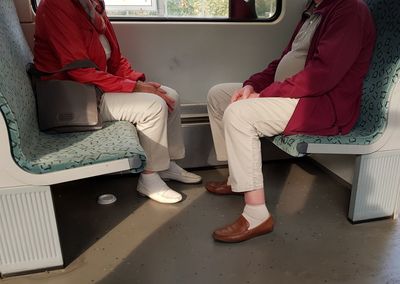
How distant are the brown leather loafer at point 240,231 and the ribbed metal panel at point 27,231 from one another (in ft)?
2.28

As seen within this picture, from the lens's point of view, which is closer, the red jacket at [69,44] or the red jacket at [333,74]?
the red jacket at [333,74]

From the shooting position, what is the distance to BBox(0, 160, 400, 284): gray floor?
1487mm

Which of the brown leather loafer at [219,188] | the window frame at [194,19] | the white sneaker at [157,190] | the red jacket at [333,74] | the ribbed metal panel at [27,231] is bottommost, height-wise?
the brown leather loafer at [219,188]

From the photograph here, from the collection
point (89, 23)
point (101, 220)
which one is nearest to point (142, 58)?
point (89, 23)

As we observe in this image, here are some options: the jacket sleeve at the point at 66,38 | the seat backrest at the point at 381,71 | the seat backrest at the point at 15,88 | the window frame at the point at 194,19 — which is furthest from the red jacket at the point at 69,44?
the seat backrest at the point at 381,71

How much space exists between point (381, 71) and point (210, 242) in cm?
110

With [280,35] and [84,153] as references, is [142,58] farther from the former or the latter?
[84,153]

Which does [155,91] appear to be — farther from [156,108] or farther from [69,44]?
[69,44]

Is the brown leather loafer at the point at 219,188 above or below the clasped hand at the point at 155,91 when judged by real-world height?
below

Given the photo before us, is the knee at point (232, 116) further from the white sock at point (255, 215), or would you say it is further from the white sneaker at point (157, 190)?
the white sneaker at point (157, 190)

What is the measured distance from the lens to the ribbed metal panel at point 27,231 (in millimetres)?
1391

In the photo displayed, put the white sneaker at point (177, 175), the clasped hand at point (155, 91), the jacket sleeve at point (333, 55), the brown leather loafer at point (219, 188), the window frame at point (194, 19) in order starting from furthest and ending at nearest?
the window frame at point (194, 19) → the white sneaker at point (177, 175) → the brown leather loafer at point (219, 188) → the clasped hand at point (155, 91) → the jacket sleeve at point (333, 55)

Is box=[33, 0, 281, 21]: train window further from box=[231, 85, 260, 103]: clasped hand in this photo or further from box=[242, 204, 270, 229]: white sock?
box=[242, 204, 270, 229]: white sock

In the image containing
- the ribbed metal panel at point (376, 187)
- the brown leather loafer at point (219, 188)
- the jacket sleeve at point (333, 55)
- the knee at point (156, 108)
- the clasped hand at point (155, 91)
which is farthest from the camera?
the brown leather loafer at point (219, 188)
